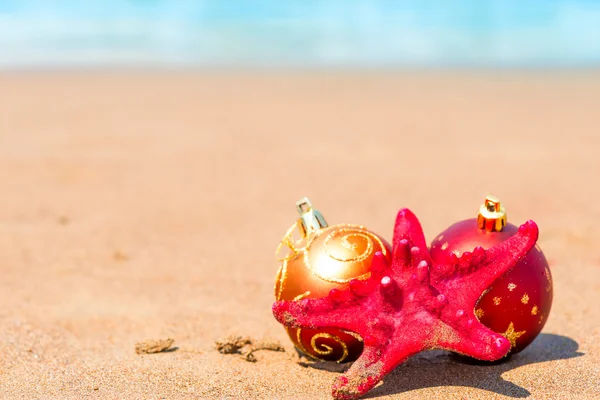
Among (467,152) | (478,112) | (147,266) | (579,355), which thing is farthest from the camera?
(478,112)

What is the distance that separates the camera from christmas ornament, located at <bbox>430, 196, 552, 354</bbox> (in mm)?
3410

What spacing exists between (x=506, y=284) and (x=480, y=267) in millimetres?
192

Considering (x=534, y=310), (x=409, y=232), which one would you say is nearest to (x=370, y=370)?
(x=409, y=232)

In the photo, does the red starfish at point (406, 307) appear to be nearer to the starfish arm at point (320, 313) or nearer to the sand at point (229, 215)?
the starfish arm at point (320, 313)

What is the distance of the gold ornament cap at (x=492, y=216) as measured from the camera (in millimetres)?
3559

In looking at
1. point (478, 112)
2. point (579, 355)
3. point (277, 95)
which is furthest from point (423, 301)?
point (277, 95)

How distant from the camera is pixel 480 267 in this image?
131 inches

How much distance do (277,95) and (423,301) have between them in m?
16.5

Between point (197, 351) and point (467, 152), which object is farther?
point (467, 152)

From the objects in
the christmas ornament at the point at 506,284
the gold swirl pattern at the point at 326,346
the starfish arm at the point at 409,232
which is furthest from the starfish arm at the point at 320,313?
the christmas ornament at the point at 506,284

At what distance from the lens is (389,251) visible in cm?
368

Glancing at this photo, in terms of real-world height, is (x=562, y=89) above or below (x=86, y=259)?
above

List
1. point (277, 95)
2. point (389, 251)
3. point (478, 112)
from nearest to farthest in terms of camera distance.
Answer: point (389, 251), point (478, 112), point (277, 95)

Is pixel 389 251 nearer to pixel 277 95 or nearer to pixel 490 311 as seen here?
pixel 490 311
